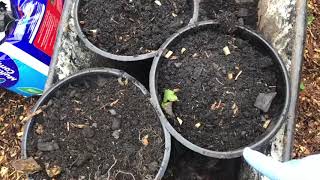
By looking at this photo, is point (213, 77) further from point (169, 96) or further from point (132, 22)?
point (132, 22)

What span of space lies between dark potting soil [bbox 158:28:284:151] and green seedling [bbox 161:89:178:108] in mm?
16

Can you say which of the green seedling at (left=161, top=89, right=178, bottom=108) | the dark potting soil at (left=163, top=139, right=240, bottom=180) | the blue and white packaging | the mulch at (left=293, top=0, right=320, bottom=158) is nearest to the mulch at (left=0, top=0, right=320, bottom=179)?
the mulch at (left=293, top=0, right=320, bottom=158)

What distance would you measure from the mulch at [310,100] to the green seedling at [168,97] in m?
0.68

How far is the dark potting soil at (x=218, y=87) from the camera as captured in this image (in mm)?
1264

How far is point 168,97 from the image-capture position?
1295 mm

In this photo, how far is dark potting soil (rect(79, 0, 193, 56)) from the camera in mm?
1383

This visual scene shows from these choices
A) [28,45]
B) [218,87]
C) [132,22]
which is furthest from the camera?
[28,45]

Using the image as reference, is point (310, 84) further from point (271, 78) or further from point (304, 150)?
point (271, 78)

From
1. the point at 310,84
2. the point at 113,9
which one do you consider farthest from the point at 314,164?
the point at 310,84

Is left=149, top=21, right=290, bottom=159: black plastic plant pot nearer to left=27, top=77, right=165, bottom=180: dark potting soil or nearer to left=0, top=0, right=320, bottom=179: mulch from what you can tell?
left=27, top=77, right=165, bottom=180: dark potting soil

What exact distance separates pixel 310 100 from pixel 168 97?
0.77 meters

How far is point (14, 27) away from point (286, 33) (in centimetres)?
90

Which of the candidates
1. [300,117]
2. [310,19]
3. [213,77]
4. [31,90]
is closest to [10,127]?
[31,90]

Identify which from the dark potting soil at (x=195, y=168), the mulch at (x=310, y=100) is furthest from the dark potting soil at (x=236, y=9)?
the dark potting soil at (x=195, y=168)
